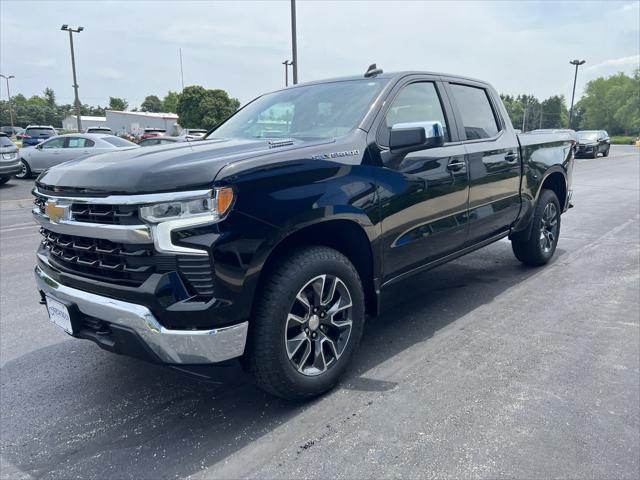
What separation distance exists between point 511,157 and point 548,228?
4.61 ft

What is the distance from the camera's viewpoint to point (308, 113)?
3.64m

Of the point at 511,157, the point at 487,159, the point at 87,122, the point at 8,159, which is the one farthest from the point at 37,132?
the point at 87,122

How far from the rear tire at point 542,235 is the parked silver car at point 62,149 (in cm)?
1315

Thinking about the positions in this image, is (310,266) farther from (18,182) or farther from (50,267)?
(18,182)

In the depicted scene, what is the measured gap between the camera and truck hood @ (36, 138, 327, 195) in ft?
7.61

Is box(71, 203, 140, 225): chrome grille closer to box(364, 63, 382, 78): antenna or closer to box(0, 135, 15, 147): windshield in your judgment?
box(364, 63, 382, 78): antenna

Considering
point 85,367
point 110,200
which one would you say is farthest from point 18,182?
point 110,200

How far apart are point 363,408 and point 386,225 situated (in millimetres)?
1127

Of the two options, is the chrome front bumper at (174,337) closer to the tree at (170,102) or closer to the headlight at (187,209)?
the headlight at (187,209)

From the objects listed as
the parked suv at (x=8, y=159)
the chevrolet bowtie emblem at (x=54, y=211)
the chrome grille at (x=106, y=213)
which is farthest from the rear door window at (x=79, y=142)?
the chrome grille at (x=106, y=213)

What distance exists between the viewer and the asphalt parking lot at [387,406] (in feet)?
7.72

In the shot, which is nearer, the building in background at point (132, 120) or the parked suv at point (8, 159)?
the parked suv at point (8, 159)

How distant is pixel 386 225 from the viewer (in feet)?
10.5

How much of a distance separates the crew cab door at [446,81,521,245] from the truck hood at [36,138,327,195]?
175 centimetres
